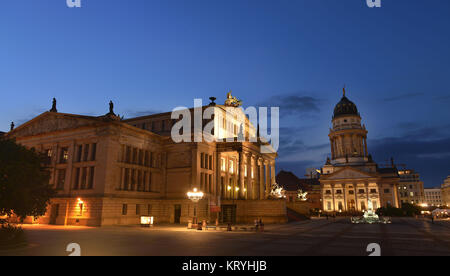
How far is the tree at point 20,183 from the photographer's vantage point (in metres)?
19.5

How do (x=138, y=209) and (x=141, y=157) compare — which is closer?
(x=138, y=209)

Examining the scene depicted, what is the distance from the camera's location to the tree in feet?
64.1

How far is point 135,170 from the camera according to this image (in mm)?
45656

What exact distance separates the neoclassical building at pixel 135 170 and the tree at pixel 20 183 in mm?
15266

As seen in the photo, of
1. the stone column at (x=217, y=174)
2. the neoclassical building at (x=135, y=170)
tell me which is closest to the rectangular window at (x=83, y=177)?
the neoclassical building at (x=135, y=170)

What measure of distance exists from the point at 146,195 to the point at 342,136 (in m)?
109

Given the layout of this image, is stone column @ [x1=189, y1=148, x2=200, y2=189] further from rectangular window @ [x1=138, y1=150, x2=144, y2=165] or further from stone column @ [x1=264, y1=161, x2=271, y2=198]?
stone column @ [x1=264, y1=161, x2=271, y2=198]

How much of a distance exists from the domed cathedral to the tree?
10839 centimetres

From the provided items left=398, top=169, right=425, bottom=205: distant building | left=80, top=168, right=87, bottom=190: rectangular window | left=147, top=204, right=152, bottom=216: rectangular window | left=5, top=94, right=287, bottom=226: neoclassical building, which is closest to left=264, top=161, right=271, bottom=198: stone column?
left=5, top=94, right=287, bottom=226: neoclassical building

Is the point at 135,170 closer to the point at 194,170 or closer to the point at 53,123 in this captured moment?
the point at 194,170

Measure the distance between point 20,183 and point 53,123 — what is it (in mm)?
31325

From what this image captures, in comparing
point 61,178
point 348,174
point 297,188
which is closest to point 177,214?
point 61,178
